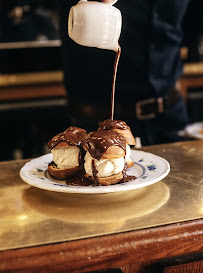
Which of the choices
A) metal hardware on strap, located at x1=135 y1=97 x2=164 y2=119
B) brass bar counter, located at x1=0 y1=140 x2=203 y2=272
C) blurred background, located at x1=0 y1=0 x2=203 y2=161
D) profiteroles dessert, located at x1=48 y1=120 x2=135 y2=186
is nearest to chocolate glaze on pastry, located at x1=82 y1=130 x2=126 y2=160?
profiteroles dessert, located at x1=48 y1=120 x2=135 y2=186

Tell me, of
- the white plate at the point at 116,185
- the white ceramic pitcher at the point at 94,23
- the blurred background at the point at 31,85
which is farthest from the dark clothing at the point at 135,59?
the blurred background at the point at 31,85

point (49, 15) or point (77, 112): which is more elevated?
point (49, 15)

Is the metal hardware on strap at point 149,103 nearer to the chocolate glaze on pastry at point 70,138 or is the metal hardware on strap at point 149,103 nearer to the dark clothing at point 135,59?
the dark clothing at point 135,59

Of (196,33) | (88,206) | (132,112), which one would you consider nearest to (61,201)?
(88,206)

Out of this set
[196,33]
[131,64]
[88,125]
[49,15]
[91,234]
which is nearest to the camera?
[91,234]

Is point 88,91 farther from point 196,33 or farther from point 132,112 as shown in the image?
point 196,33

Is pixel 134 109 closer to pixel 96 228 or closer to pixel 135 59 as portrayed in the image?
pixel 135 59
